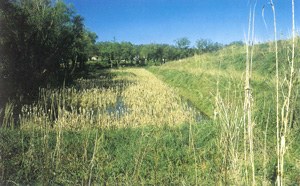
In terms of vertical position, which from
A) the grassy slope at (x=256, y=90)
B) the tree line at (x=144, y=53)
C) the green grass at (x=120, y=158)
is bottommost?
the green grass at (x=120, y=158)

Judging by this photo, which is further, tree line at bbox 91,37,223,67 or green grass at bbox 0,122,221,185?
tree line at bbox 91,37,223,67

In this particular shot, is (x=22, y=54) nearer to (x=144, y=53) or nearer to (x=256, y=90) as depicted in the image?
(x=256, y=90)

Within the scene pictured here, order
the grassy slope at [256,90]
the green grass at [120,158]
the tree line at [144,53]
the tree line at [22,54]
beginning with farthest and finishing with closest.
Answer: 1. the tree line at [144,53]
2. the tree line at [22,54]
3. the green grass at [120,158]
4. the grassy slope at [256,90]

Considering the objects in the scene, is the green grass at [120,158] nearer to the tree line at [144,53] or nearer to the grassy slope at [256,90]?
the grassy slope at [256,90]

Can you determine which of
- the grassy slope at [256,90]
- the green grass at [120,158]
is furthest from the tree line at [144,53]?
the green grass at [120,158]

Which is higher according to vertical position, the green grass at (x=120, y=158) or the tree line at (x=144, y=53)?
the tree line at (x=144, y=53)

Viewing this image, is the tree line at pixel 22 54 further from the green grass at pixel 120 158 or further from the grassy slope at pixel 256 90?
the grassy slope at pixel 256 90

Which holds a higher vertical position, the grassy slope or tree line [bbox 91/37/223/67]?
tree line [bbox 91/37/223/67]

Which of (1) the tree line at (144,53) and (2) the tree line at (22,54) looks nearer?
(2) the tree line at (22,54)

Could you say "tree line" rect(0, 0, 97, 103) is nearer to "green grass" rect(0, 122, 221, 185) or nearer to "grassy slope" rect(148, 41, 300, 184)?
"green grass" rect(0, 122, 221, 185)

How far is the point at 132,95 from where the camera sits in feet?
68.5

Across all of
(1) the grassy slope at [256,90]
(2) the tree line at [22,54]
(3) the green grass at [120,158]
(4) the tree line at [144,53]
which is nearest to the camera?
(1) the grassy slope at [256,90]

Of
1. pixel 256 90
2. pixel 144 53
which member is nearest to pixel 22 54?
pixel 256 90

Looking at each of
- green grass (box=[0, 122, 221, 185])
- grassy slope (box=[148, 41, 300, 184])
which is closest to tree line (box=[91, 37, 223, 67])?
grassy slope (box=[148, 41, 300, 184])
